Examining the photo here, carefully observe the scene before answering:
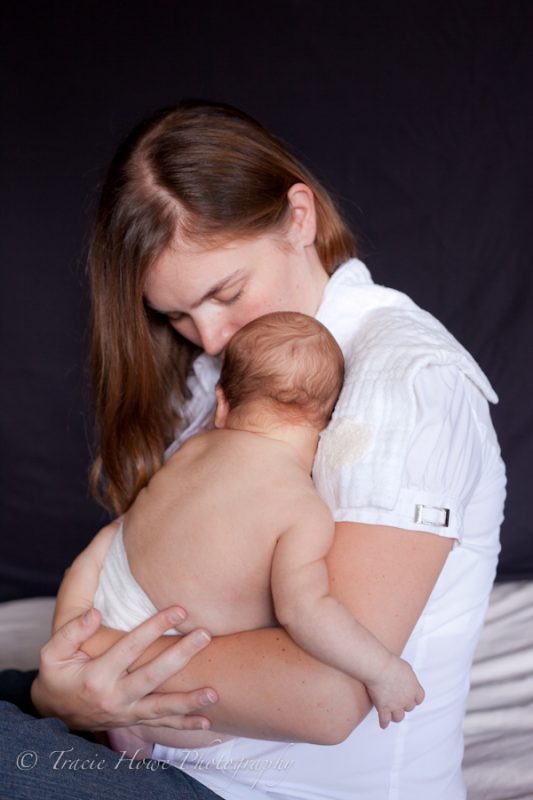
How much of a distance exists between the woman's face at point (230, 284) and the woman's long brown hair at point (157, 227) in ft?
0.07

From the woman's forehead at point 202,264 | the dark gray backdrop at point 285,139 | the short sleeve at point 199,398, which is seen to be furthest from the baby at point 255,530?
the dark gray backdrop at point 285,139

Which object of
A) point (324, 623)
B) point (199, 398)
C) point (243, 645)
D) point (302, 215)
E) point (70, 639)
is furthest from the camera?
point (199, 398)

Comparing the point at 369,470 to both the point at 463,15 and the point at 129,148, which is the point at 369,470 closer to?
the point at 129,148

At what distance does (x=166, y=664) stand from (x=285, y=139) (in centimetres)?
143

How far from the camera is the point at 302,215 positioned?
4.94 ft

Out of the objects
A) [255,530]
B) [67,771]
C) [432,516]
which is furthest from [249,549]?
[67,771]

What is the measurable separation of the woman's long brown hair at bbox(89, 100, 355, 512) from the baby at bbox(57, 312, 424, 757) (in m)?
0.20

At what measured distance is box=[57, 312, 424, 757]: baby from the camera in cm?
110

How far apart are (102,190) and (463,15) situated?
1.11 meters

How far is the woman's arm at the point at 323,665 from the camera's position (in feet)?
3.60

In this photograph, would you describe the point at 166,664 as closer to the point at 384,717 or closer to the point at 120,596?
the point at 120,596

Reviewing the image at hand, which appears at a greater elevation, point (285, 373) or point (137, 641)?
point (285, 373)

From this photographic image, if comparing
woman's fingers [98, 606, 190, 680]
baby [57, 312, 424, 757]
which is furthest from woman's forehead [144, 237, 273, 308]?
woman's fingers [98, 606, 190, 680]

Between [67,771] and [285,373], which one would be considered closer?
[67,771]
